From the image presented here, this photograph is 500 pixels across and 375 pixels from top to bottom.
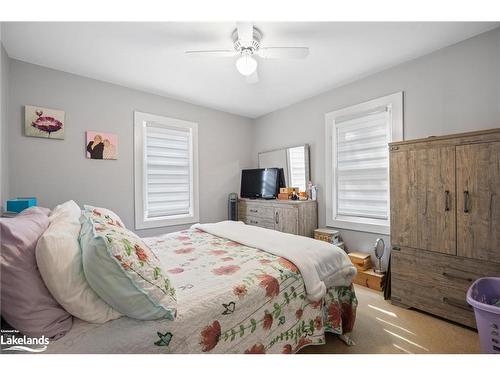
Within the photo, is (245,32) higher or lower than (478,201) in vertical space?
higher

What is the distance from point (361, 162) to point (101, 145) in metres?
3.28

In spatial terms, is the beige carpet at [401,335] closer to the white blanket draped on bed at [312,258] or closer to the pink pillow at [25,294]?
the white blanket draped on bed at [312,258]

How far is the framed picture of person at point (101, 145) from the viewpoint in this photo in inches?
105

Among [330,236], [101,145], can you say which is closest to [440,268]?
[330,236]

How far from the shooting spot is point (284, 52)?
189 cm

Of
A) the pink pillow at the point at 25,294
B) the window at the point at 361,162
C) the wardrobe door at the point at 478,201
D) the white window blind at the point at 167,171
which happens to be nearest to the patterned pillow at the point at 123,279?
the pink pillow at the point at 25,294

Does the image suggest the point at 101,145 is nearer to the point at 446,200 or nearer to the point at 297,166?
the point at 297,166

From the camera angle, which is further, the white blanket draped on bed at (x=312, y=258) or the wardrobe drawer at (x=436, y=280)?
the wardrobe drawer at (x=436, y=280)

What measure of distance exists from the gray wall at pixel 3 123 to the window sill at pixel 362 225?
11.7 feet

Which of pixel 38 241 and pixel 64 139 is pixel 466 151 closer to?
pixel 38 241

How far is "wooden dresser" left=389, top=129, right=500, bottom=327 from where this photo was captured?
1.67m

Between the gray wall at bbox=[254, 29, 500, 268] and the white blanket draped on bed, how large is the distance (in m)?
1.34
